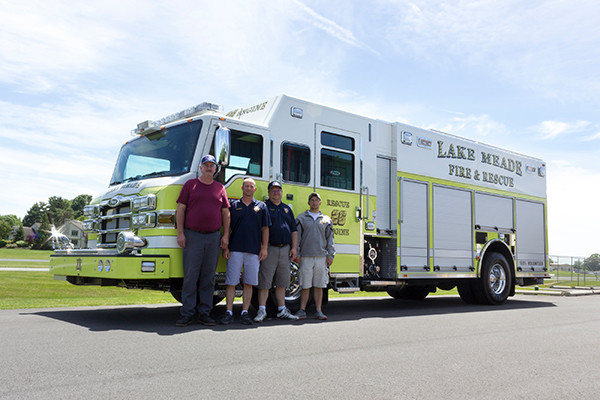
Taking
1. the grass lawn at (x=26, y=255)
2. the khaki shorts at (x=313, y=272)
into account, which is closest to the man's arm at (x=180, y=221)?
the khaki shorts at (x=313, y=272)

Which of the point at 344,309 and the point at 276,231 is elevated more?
the point at 276,231

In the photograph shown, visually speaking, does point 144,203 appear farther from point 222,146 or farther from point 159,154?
point 222,146

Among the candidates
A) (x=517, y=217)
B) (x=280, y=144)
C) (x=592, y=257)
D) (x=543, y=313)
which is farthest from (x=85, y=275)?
(x=592, y=257)

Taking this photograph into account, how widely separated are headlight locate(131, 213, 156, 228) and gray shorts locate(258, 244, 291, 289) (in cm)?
165

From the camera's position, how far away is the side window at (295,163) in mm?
8227

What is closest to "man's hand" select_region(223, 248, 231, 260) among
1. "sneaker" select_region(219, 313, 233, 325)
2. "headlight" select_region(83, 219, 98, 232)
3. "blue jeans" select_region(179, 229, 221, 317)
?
"blue jeans" select_region(179, 229, 221, 317)

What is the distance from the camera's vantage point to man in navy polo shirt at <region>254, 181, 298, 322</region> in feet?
25.1

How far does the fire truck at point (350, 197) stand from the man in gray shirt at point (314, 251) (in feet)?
1.04

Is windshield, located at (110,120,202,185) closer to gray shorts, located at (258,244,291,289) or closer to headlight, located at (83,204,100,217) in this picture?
headlight, located at (83,204,100,217)

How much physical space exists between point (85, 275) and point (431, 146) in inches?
267

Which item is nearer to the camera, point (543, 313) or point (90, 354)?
point (90, 354)

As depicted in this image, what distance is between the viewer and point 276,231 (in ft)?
25.2

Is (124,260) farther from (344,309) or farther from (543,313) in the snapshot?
(543,313)

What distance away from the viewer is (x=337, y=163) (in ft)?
29.6
